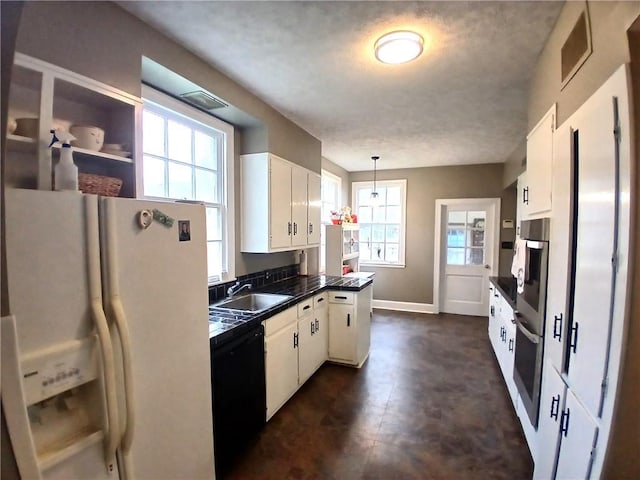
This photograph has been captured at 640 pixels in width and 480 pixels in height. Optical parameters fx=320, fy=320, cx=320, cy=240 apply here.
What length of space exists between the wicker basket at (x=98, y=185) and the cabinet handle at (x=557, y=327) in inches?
85.5

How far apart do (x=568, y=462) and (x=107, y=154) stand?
247 centimetres

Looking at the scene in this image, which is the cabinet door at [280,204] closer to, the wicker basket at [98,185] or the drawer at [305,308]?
the drawer at [305,308]

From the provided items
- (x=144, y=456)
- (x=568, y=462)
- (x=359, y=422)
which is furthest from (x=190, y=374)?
(x=568, y=462)

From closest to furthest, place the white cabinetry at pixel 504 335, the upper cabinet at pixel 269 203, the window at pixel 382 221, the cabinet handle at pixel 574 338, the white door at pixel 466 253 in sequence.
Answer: the cabinet handle at pixel 574 338 → the white cabinetry at pixel 504 335 → the upper cabinet at pixel 269 203 → the white door at pixel 466 253 → the window at pixel 382 221

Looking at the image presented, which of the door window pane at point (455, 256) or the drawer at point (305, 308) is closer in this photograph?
the drawer at point (305, 308)

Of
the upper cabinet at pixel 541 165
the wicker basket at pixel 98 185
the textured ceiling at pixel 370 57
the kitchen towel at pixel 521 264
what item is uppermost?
the textured ceiling at pixel 370 57

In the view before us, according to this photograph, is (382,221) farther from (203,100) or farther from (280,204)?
(203,100)

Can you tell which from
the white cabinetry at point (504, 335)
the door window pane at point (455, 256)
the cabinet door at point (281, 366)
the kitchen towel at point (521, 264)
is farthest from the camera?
the door window pane at point (455, 256)

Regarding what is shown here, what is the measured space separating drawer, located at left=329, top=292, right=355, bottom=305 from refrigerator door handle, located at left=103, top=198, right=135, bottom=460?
2323 mm

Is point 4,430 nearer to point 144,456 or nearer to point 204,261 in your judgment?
point 144,456

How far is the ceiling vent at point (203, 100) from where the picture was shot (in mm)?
2221

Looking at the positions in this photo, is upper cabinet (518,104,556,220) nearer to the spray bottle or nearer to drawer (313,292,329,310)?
drawer (313,292,329,310)

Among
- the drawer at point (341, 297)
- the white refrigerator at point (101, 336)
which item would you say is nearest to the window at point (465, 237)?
the drawer at point (341, 297)

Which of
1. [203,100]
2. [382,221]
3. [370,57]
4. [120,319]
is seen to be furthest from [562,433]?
[382,221]
